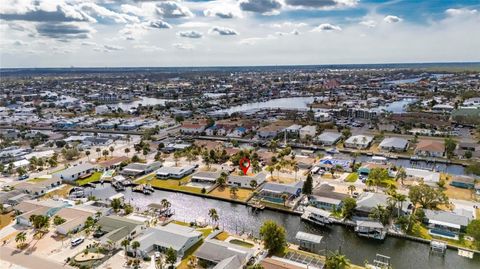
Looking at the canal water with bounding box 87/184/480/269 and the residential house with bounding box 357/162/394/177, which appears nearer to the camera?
the canal water with bounding box 87/184/480/269

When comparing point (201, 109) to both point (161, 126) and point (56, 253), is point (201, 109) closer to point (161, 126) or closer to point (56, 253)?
point (161, 126)

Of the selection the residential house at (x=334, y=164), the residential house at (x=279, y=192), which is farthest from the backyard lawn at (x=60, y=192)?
the residential house at (x=334, y=164)

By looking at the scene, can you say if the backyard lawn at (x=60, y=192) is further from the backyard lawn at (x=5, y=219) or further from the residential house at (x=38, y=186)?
the backyard lawn at (x=5, y=219)

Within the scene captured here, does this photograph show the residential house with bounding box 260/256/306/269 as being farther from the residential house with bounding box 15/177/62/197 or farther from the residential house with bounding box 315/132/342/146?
the residential house with bounding box 315/132/342/146

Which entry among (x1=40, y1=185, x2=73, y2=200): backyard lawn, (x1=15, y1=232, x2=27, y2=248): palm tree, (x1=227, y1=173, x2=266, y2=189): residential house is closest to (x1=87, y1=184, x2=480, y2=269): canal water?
(x1=40, y1=185, x2=73, y2=200): backyard lawn

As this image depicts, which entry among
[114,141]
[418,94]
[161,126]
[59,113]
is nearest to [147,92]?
[59,113]
